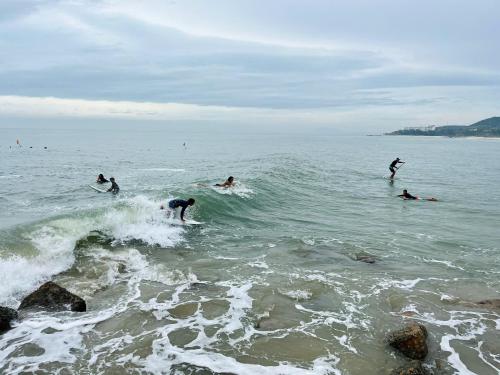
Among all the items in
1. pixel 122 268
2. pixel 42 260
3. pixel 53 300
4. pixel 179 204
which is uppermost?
pixel 179 204

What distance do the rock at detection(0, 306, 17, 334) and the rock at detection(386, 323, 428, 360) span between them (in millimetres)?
8032

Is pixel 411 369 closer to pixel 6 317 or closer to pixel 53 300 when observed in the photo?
pixel 53 300

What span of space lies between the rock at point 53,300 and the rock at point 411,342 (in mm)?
7059

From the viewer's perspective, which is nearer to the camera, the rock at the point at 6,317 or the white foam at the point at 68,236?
the rock at the point at 6,317

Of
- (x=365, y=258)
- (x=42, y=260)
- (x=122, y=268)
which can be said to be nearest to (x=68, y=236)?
(x=42, y=260)

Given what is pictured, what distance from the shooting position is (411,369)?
7078 mm

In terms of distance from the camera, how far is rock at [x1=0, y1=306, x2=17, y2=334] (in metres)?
8.63

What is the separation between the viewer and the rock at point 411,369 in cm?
704

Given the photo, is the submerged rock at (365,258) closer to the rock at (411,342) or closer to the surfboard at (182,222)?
the rock at (411,342)

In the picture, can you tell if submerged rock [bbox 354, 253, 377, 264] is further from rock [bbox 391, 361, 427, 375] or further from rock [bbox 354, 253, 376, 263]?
rock [bbox 391, 361, 427, 375]

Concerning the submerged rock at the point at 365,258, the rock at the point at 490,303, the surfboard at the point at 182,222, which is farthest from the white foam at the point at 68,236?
the rock at the point at 490,303

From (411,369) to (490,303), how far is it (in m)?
5.11

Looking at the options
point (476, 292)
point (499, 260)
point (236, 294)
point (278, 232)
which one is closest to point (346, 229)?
point (278, 232)

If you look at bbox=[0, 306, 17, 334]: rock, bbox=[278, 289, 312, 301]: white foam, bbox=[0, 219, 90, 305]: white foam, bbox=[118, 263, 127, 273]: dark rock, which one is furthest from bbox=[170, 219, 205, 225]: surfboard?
bbox=[0, 306, 17, 334]: rock
